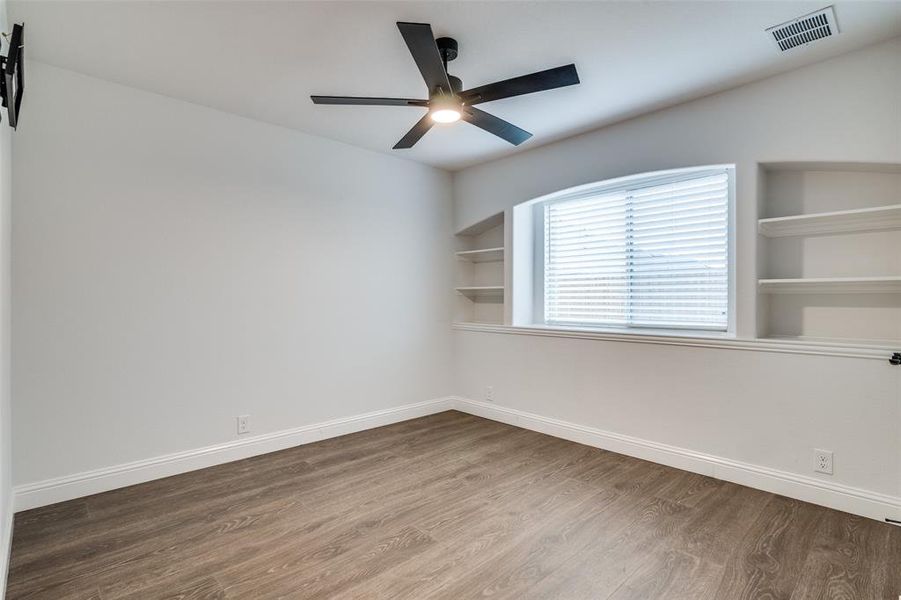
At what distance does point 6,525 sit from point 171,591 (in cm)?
100

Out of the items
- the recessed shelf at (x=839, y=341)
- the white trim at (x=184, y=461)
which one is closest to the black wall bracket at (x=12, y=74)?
the white trim at (x=184, y=461)

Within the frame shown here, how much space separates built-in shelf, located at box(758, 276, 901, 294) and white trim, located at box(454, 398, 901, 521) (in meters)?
1.15

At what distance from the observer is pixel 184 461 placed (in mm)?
3139

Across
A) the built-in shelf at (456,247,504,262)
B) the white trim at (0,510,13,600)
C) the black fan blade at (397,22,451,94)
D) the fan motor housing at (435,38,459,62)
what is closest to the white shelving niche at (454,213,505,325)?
the built-in shelf at (456,247,504,262)

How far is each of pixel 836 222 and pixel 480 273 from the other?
314 centimetres

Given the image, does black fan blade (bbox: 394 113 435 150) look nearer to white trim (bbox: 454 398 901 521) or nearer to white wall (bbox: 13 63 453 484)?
white wall (bbox: 13 63 453 484)

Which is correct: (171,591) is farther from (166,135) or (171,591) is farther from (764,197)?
(764,197)

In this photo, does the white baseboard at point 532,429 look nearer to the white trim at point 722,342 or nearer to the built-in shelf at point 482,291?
the white trim at point 722,342

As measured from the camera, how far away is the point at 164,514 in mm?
2547

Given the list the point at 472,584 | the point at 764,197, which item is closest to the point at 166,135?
the point at 472,584

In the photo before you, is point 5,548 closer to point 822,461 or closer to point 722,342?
point 722,342

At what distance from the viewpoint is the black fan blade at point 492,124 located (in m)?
2.55

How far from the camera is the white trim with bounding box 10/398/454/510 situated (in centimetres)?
264

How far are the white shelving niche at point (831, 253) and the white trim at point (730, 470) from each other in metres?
→ 0.85
